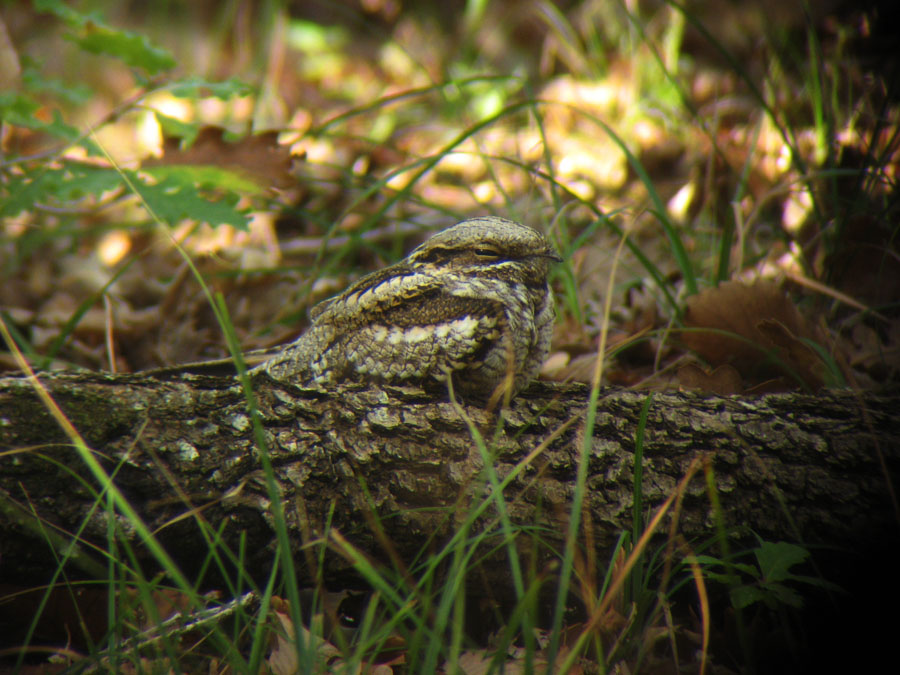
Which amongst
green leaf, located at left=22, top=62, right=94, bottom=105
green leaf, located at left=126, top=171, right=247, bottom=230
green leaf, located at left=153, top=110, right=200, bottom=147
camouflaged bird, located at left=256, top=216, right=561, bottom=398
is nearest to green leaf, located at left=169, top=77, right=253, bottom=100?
green leaf, located at left=153, top=110, right=200, bottom=147

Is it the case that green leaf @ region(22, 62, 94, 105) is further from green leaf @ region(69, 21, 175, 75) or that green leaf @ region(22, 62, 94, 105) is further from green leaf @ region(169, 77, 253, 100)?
green leaf @ region(169, 77, 253, 100)

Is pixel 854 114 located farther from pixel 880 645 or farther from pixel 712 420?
pixel 880 645

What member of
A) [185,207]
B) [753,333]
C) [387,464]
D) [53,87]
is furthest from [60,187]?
[753,333]

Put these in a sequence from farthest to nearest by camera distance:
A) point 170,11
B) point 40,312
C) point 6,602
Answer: point 170,11, point 40,312, point 6,602

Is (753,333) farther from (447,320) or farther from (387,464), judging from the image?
(387,464)

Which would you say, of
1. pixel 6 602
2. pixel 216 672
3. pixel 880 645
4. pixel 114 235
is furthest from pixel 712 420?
pixel 114 235

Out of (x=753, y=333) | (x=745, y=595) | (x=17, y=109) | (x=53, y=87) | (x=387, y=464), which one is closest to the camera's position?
(x=745, y=595)
